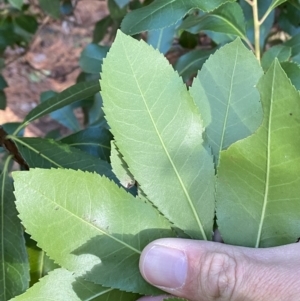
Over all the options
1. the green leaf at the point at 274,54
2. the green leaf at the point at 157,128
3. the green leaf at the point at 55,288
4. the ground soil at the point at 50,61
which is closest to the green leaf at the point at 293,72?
the green leaf at the point at 274,54

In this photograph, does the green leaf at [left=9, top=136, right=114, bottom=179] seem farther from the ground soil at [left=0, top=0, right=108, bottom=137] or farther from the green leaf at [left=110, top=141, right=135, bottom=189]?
the ground soil at [left=0, top=0, right=108, bottom=137]

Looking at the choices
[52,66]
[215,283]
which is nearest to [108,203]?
[215,283]

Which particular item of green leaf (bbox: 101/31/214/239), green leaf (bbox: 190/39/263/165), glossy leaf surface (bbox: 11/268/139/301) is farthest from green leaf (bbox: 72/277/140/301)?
green leaf (bbox: 190/39/263/165)

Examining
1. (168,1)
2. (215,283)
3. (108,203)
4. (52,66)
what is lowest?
(52,66)

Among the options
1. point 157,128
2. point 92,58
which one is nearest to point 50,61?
point 92,58

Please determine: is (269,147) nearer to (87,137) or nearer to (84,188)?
(84,188)

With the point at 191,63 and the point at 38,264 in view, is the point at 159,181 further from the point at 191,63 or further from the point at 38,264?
the point at 191,63
